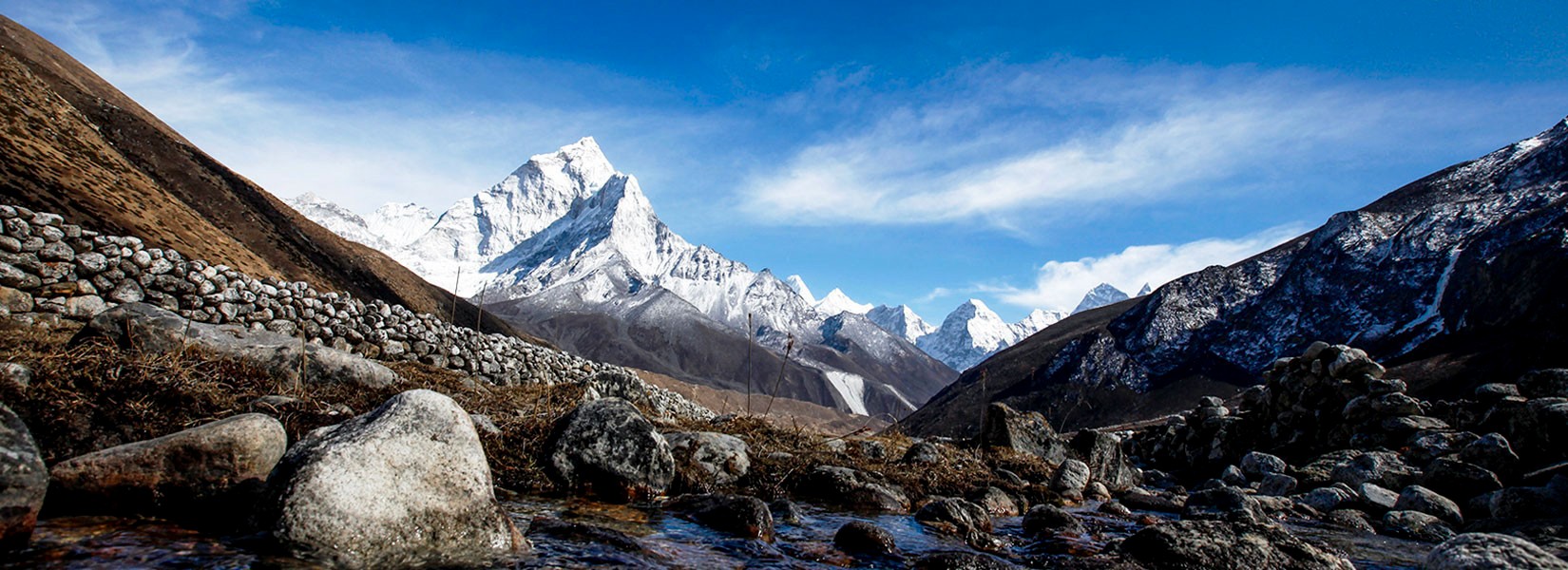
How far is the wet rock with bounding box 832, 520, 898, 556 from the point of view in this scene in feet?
23.5

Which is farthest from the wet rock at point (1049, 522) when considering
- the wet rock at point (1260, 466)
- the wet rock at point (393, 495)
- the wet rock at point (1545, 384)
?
the wet rock at point (1545, 384)

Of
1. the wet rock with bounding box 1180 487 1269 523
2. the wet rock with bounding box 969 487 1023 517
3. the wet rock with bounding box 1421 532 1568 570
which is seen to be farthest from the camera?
the wet rock with bounding box 1180 487 1269 523

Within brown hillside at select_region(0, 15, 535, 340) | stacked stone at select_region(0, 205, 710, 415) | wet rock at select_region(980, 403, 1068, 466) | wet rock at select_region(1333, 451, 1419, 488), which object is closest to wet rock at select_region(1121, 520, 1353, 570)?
stacked stone at select_region(0, 205, 710, 415)

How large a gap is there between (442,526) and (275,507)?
43.3 inches

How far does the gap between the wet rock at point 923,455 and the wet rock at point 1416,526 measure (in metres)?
7.94

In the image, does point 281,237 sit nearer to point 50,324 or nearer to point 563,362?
point 563,362

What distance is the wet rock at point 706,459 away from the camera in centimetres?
998

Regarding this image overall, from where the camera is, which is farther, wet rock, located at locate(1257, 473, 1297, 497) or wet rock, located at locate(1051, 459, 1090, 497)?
wet rock, located at locate(1257, 473, 1297, 497)

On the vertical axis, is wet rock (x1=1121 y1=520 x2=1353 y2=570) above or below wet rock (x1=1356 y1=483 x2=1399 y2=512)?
above

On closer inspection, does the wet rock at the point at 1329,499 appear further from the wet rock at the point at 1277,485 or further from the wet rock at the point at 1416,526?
the wet rock at the point at 1277,485

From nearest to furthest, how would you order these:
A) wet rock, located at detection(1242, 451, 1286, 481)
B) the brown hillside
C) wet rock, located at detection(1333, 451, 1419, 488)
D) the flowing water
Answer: the flowing water
wet rock, located at detection(1333, 451, 1419, 488)
the brown hillside
wet rock, located at detection(1242, 451, 1286, 481)

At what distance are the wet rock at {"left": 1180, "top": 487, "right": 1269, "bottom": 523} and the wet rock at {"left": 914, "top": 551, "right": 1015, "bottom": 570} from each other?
759 cm

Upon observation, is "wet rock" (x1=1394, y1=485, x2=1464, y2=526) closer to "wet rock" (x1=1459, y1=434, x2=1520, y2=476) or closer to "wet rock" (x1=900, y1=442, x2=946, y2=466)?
"wet rock" (x1=1459, y1=434, x2=1520, y2=476)

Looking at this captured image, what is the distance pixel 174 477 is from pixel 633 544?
12.2 feet
